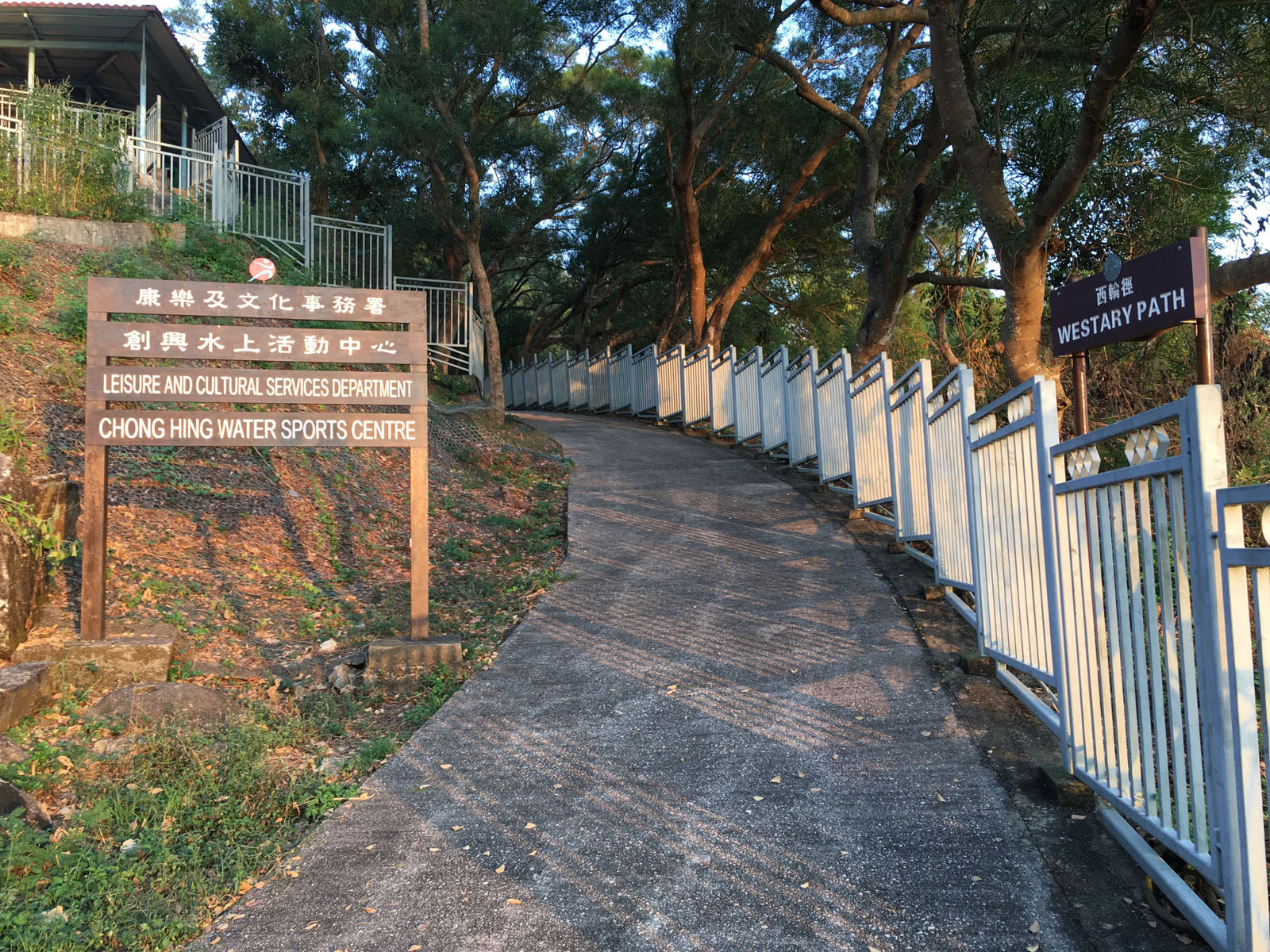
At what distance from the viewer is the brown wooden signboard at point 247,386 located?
5.92 meters

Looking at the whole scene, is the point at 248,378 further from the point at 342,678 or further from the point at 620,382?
the point at 620,382

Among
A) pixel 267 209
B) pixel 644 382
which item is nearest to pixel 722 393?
pixel 644 382

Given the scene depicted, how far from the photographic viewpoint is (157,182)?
529 inches

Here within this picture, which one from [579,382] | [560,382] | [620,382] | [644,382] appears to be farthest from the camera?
[560,382]

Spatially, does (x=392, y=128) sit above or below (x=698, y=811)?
above

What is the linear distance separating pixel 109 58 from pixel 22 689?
17954mm

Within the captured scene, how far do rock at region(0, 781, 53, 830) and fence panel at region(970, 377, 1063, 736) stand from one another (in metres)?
4.20

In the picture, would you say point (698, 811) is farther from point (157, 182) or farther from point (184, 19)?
point (184, 19)

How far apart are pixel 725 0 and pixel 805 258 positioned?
518 inches

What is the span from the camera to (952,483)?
6020 millimetres

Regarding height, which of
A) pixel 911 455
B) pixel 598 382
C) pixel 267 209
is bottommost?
pixel 911 455

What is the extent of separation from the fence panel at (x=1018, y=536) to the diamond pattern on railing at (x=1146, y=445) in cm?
79

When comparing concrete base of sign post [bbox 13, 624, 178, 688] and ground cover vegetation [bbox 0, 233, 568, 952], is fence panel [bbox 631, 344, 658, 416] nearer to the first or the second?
ground cover vegetation [bbox 0, 233, 568, 952]

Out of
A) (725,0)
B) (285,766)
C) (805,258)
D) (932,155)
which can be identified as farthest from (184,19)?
(285,766)
